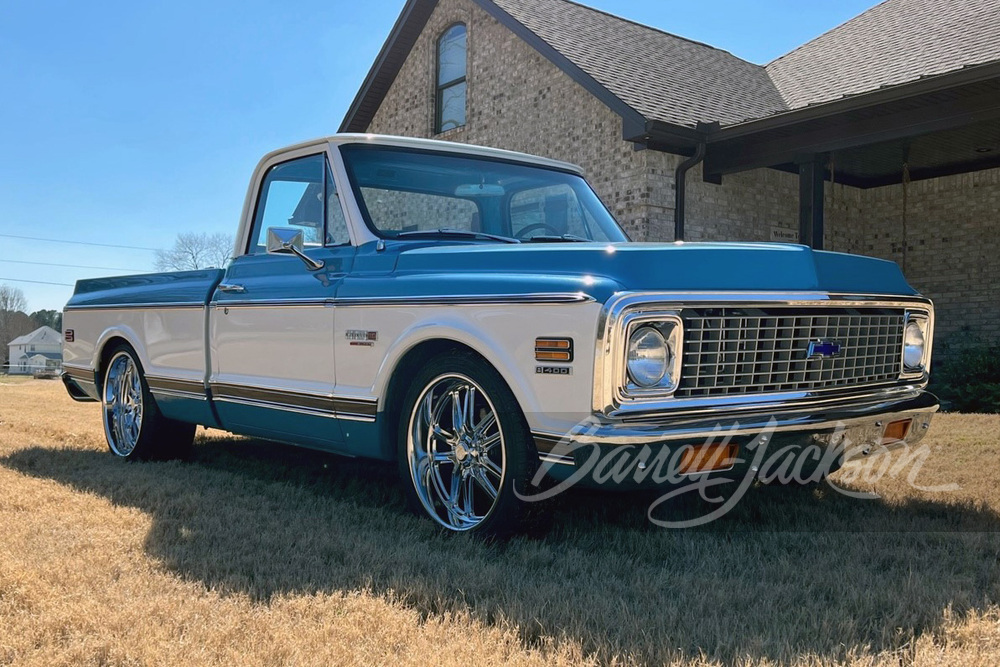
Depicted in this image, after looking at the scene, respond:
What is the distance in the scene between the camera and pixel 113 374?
21.9 feet

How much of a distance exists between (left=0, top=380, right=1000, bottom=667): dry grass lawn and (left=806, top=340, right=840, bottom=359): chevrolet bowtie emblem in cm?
80

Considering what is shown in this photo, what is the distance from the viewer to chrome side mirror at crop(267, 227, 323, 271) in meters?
4.64

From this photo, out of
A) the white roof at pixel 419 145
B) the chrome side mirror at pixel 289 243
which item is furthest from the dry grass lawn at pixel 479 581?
the white roof at pixel 419 145

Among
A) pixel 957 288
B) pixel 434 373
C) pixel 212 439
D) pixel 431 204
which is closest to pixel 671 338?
pixel 434 373

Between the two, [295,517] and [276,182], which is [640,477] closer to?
[295,517]

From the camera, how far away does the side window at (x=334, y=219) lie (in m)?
4.70

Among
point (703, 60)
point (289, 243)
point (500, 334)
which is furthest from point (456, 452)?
point (703, 60)

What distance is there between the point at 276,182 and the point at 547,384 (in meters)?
2.70

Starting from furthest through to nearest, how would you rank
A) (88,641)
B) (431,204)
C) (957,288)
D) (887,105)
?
(957,288) → (887,105) → (431,204) → (88,641)

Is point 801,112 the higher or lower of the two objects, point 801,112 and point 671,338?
the higher

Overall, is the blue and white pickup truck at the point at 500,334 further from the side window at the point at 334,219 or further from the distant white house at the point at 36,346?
the distant white house at the point at 36,346

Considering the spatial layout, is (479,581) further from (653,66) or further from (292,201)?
(653,66)

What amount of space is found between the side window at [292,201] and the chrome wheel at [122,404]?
160cm

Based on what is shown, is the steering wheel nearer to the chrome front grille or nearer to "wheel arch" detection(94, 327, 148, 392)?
the chrome front grille
